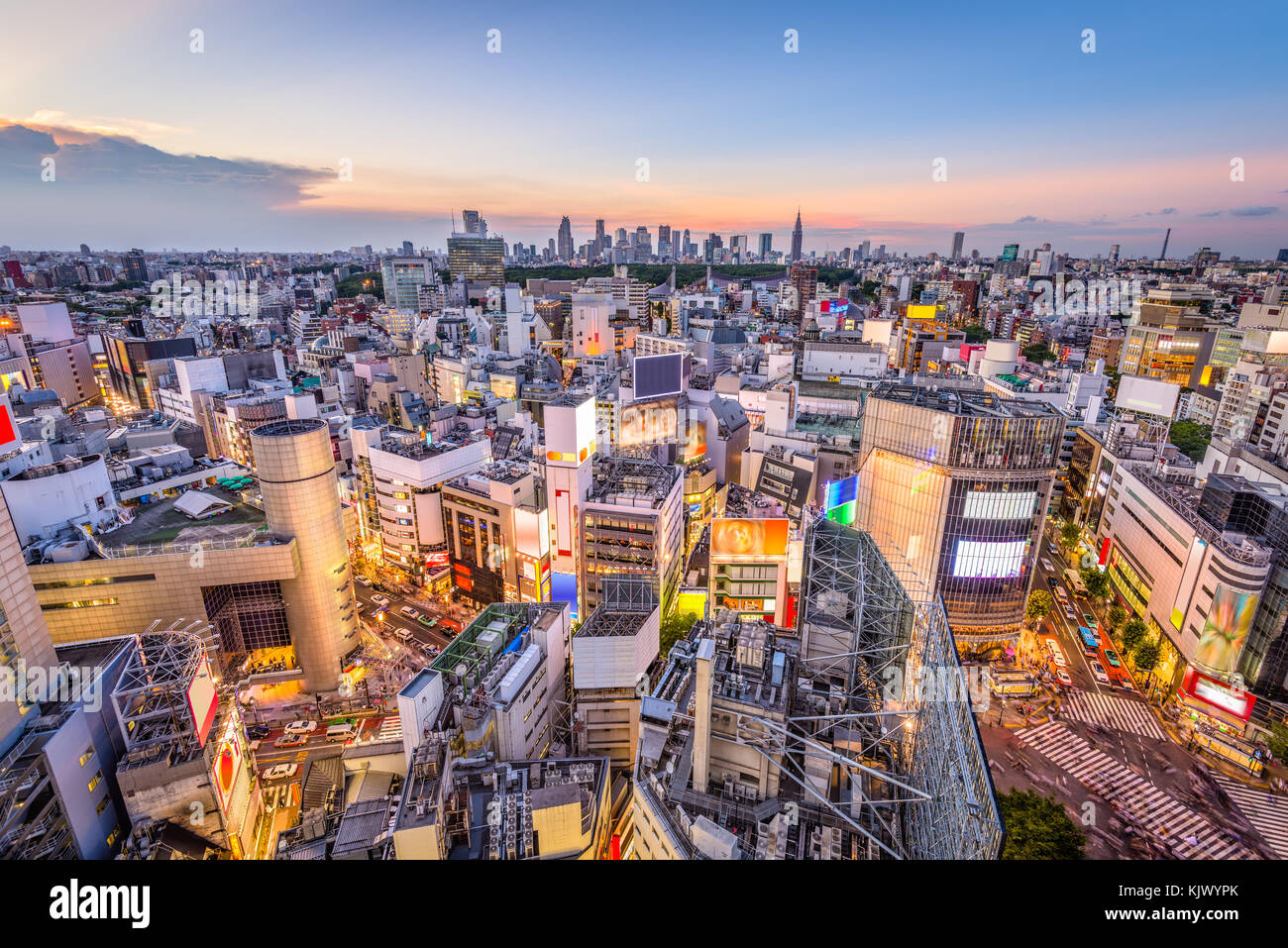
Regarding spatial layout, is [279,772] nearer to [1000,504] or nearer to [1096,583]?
[1000,504]

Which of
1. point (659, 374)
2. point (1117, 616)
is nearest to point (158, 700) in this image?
point (659, 374)

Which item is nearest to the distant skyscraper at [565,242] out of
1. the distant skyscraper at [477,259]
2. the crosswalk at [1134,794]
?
the distant skyscraper at [477,259]

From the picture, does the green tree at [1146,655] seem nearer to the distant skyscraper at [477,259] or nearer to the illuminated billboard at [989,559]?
the illuminated billboard at [989,559]

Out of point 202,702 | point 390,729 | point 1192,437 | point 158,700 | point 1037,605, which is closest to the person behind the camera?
point 158,700

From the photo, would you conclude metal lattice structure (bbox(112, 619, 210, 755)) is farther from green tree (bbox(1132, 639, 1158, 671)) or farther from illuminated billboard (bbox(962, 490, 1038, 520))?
green tree (bbox(1132, 639, 1158, 671))

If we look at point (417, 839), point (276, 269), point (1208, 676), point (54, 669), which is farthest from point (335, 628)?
point (276, 269)
